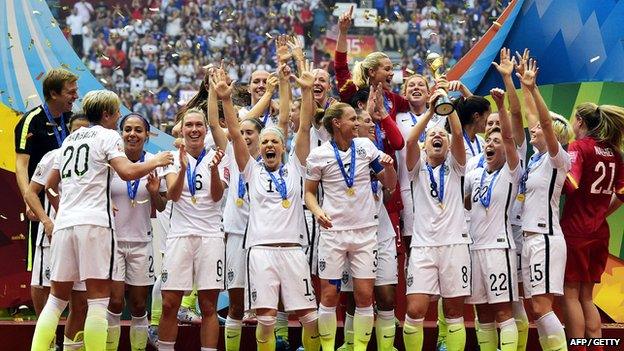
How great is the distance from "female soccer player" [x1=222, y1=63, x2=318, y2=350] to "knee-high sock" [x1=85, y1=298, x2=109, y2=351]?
1016 mm

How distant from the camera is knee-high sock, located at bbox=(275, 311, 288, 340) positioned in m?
8.61

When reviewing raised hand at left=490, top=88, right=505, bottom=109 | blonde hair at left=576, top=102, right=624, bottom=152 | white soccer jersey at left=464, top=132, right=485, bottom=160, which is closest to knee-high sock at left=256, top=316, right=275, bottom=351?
white soccer jersey at left=464, top=132, right=485, bottom=160

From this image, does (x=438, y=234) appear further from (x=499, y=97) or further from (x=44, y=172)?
(x=44, y=172)

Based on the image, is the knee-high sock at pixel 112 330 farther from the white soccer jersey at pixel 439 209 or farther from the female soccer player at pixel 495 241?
the female soccer player at pixel 495 241

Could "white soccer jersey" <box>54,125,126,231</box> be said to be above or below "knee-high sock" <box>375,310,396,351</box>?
above

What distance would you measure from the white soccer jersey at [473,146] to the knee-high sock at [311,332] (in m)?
1.79

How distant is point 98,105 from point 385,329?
2603 millimetres

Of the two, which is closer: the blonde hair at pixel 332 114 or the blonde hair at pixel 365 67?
the blonde hair at pixel 332 114

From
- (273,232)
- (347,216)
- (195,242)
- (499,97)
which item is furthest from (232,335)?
(499,97)

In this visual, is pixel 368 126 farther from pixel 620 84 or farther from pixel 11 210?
pixel 11 210

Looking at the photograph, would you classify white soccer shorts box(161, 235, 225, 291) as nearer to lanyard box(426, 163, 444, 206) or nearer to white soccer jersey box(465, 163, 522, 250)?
lanyard box(426, 163, 444, 206)

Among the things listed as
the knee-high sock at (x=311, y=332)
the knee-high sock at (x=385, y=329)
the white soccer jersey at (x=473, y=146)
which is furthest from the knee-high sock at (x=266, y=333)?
the white soccer jersey at (x=473, y=146)

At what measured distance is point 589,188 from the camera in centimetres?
788

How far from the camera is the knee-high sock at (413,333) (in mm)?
7812
